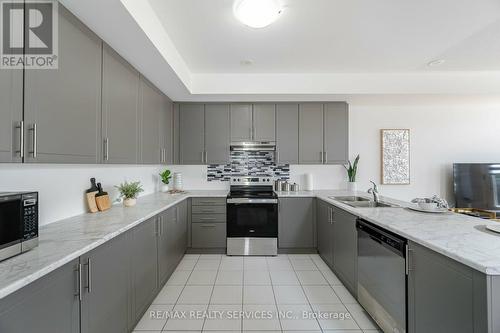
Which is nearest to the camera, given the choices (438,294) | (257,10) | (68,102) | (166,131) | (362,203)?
(438,294)

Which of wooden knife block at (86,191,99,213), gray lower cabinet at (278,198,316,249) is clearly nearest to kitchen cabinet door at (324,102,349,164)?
gray lower cabinet at (278,198,316,249)

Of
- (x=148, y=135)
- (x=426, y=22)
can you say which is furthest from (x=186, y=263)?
(x=426, y=22)

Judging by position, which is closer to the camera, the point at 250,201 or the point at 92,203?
the point at 92,203

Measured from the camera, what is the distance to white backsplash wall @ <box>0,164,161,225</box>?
154cm

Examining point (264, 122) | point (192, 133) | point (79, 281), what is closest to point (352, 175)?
point (264, 122)

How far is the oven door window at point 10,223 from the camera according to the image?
104 centimetres

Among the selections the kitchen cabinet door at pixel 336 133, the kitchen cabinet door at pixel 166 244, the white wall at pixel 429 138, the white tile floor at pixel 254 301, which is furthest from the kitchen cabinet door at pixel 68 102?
the white wall at pixel 429 138

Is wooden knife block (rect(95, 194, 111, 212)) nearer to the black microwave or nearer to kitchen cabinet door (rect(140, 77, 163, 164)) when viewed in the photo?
kitchen cabinet door (rect(140, 77, 163, 164))

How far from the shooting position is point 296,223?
11.5 feet

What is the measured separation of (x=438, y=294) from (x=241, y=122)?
3.09 meters

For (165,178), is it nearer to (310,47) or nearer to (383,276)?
(310,47)

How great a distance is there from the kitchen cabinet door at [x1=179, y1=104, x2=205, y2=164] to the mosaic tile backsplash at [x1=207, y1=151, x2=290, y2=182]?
0.40 metres

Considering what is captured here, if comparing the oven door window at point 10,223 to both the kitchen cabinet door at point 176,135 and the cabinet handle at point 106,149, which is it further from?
the kitchen cabinet door at point 176,135

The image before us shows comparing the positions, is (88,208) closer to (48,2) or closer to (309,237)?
(48,2)
